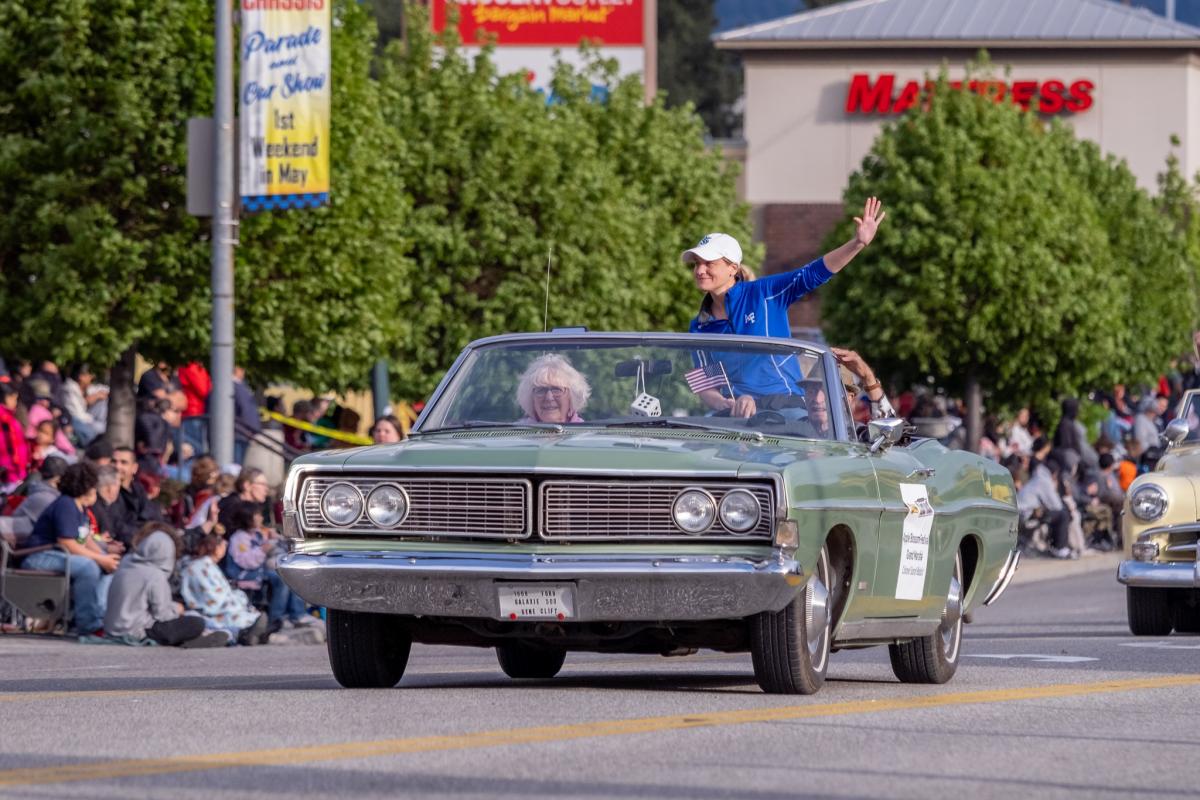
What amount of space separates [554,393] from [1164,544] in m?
6.58

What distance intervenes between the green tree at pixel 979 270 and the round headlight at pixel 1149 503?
2448 centimetres

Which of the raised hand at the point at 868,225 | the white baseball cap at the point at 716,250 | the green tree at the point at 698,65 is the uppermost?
the green tree at the point at 698,65

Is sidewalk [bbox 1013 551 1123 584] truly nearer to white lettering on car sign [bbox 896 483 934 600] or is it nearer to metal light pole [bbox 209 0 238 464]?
metal light pole [bbox 209 0 238 464]

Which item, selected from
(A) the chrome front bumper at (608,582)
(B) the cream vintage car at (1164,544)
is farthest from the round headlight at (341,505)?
(B) the cream vintage car at (1164,544)

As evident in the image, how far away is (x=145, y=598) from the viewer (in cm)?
1806

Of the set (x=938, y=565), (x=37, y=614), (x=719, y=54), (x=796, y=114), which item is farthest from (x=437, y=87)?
(x=719, y=54)

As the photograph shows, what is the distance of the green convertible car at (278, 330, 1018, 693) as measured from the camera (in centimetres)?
984

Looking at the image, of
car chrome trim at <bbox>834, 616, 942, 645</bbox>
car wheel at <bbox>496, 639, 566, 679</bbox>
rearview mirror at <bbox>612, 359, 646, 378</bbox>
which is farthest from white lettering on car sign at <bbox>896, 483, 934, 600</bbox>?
car wheel at <bbox>496, 639, 566, 679</bbox>

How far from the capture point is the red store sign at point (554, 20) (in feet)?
193

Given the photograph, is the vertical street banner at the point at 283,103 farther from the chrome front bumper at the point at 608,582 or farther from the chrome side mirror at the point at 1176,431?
the chrome front bumper at the point at 608,582

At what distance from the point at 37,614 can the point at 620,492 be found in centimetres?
972

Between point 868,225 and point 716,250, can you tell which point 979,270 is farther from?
point 716,250

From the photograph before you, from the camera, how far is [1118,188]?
170 feet

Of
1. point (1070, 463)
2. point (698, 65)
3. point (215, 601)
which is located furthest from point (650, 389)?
point (698, 65)
